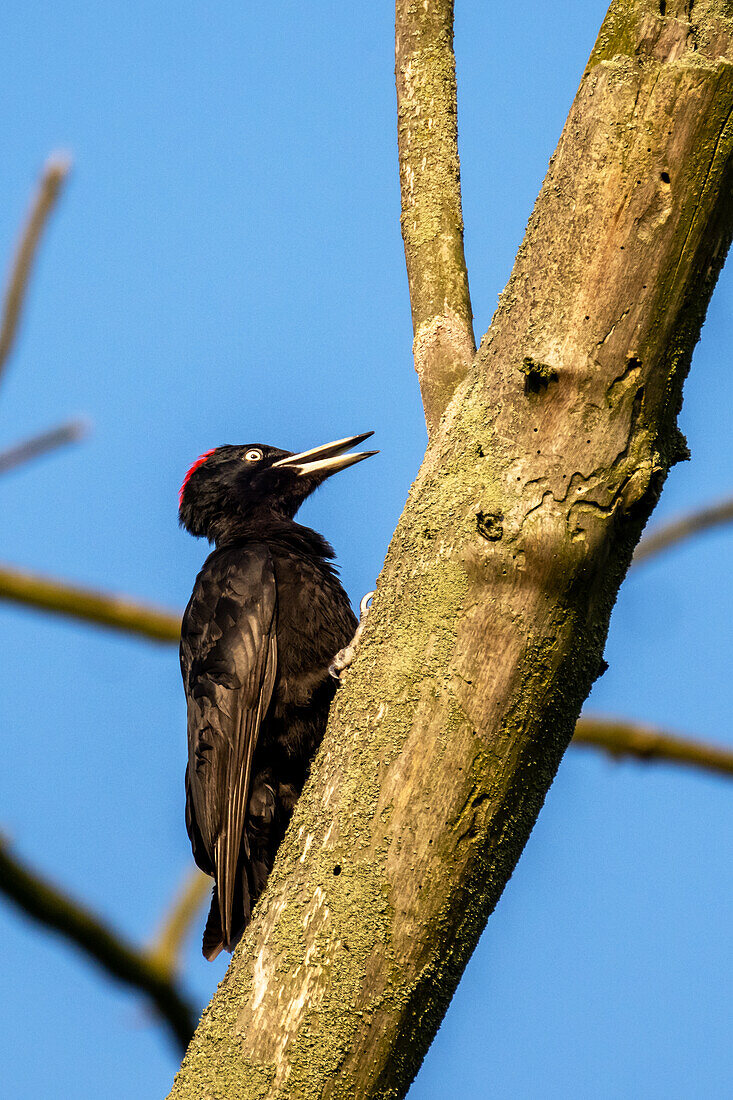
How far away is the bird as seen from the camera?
3.87 m

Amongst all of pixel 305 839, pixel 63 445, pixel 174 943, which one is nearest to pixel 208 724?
pixel 174 943

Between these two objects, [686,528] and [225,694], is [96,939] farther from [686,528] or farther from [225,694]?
[686,528]

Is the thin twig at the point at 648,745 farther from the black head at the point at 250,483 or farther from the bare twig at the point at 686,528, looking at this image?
the black head at the point at 250,483

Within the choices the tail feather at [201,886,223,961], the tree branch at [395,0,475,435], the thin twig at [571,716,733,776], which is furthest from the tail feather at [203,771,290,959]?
the tree branch at [395,0,475,435]

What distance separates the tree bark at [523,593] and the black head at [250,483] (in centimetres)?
283

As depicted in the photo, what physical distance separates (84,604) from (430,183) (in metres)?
1.75

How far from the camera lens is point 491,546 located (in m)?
2.23

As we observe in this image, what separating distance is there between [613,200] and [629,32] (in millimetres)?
391

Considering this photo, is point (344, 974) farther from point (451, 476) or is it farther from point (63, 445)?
point (63, 445)

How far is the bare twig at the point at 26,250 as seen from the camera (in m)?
3.73

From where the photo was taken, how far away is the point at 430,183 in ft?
11.1

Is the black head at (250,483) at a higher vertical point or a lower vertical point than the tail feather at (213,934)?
higher

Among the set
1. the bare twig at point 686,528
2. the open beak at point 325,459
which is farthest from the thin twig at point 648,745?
the open beak at point 325,459

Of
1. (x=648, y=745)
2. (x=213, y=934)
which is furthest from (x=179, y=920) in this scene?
(x=648, y=745)
